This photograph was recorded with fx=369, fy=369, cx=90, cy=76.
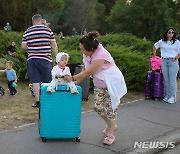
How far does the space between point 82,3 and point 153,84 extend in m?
42.2

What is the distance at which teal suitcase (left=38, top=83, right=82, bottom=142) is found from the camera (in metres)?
5.51

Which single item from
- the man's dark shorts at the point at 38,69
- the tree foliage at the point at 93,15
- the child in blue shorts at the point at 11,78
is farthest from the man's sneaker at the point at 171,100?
the tree foliage at the point at 93,15

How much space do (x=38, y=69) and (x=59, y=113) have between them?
84.9 inches

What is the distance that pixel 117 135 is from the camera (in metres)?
6.24

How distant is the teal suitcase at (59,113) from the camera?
18.1 feet

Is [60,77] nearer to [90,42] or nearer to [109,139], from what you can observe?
[90,42]

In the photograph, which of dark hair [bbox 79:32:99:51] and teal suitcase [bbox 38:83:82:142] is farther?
teal suitcase [bbox 38:83:82:142]

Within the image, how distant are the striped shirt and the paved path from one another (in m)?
1.53

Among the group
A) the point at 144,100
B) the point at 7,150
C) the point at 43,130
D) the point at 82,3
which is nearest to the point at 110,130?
the point at 43,130

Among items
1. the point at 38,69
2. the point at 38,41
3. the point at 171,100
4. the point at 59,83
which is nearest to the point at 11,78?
the point at 38,69

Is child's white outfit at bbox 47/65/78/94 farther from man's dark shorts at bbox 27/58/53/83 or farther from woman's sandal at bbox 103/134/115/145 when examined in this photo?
man's dark shorts at bbox 27/58/53/83

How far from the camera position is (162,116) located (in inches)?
310

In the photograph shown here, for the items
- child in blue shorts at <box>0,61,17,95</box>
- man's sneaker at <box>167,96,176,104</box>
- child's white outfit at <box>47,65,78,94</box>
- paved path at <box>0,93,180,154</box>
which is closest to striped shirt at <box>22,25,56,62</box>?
paved path at <box>0,93,180,154</box>

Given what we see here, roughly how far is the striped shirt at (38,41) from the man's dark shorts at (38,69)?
0.10 meters
